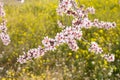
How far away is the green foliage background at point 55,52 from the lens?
240 inches

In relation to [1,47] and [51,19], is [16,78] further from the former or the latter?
[51,19]

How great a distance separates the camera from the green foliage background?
609cm

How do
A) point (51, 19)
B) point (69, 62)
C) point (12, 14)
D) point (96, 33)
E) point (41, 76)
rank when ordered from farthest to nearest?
point (12, 14) → point (51, 19) → point (96, 33) → point (69, 62) → point (41, 76)

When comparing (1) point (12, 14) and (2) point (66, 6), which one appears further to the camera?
(1) point (12, 14)

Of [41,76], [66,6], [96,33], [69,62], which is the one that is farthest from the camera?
[96,33]

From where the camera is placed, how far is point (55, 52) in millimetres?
6789

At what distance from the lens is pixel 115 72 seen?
6254mm

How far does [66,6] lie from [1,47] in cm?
357

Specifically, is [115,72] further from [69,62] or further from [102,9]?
[102,9]

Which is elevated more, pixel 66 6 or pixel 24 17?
pixel 24 17

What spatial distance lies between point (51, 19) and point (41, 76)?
9.12ft

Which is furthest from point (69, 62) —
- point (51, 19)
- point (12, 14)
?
point (12, 14)

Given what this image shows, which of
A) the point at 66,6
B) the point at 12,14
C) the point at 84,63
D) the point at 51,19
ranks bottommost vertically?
the point at 66,6

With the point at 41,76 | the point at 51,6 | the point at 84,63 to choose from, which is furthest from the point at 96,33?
the point at 51,6
